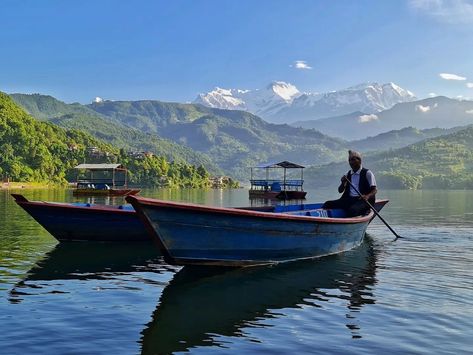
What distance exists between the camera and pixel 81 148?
191 meters

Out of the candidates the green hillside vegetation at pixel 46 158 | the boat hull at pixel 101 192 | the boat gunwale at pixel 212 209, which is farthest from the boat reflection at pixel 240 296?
the green hillside vegetation at pixel 46 158

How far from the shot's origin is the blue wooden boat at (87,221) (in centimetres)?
2142

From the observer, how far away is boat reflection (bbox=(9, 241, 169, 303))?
1478cm

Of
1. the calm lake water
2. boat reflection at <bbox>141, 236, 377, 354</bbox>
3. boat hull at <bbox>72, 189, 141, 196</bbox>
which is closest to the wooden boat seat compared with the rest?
the calm lake water

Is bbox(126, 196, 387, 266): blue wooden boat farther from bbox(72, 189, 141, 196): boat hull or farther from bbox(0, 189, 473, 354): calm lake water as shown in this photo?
bbox(72, 189, 141, 196): boat hull

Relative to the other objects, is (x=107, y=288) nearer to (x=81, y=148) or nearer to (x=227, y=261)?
(x=227, y=261)

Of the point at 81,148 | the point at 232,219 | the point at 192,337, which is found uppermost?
the point at 81,148

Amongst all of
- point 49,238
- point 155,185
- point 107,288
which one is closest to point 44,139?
point 155,185

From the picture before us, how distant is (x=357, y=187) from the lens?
20.1 metres

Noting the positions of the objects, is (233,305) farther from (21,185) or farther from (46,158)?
(46,158)

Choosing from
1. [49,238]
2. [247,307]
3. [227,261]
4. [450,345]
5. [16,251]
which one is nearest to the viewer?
[450,345]

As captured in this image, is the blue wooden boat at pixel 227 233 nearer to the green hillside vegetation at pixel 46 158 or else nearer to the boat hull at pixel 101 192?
the boat hull at pixel 101 192

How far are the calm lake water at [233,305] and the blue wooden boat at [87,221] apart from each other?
77.1 inches

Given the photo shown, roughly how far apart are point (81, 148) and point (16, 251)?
584ft
